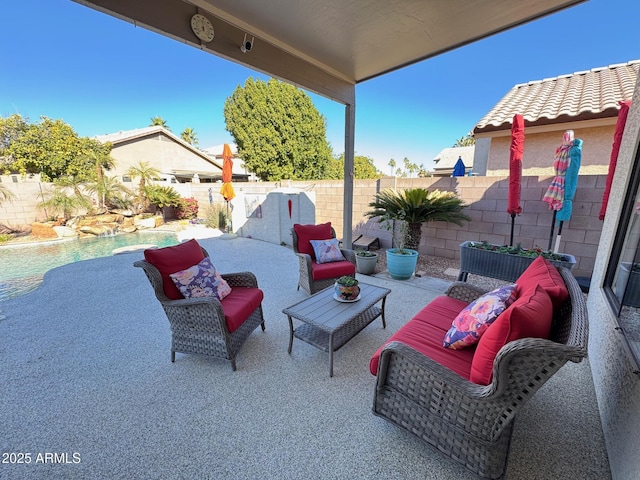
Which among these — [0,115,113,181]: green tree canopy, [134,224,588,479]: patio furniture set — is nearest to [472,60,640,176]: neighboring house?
[134,224,588,479]: patio furniture set

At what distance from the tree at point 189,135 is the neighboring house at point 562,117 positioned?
66.7 feet

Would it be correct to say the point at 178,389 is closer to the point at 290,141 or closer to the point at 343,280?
the point at 343,280

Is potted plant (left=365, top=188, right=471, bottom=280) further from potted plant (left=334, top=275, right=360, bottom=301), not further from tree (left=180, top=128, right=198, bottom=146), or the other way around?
tree (left=180, top=128, right=198, bottom=146)

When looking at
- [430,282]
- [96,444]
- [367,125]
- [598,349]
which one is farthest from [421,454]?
[367,125]

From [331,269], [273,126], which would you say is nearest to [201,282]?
[331,269]

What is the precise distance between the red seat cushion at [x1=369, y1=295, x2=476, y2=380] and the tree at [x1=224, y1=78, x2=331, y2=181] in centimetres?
1140

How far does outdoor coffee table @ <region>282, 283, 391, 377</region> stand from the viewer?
1.98 m

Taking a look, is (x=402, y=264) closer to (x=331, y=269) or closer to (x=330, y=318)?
(x=331, y=269)

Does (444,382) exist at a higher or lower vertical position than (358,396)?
higher

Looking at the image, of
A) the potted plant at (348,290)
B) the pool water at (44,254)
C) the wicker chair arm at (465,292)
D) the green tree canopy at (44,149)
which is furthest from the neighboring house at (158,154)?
the wicker chair arm at (465,292)

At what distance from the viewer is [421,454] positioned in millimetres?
1389

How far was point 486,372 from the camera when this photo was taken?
1181mm

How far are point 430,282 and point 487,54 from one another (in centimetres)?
554

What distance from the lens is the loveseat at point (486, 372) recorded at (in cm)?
102
